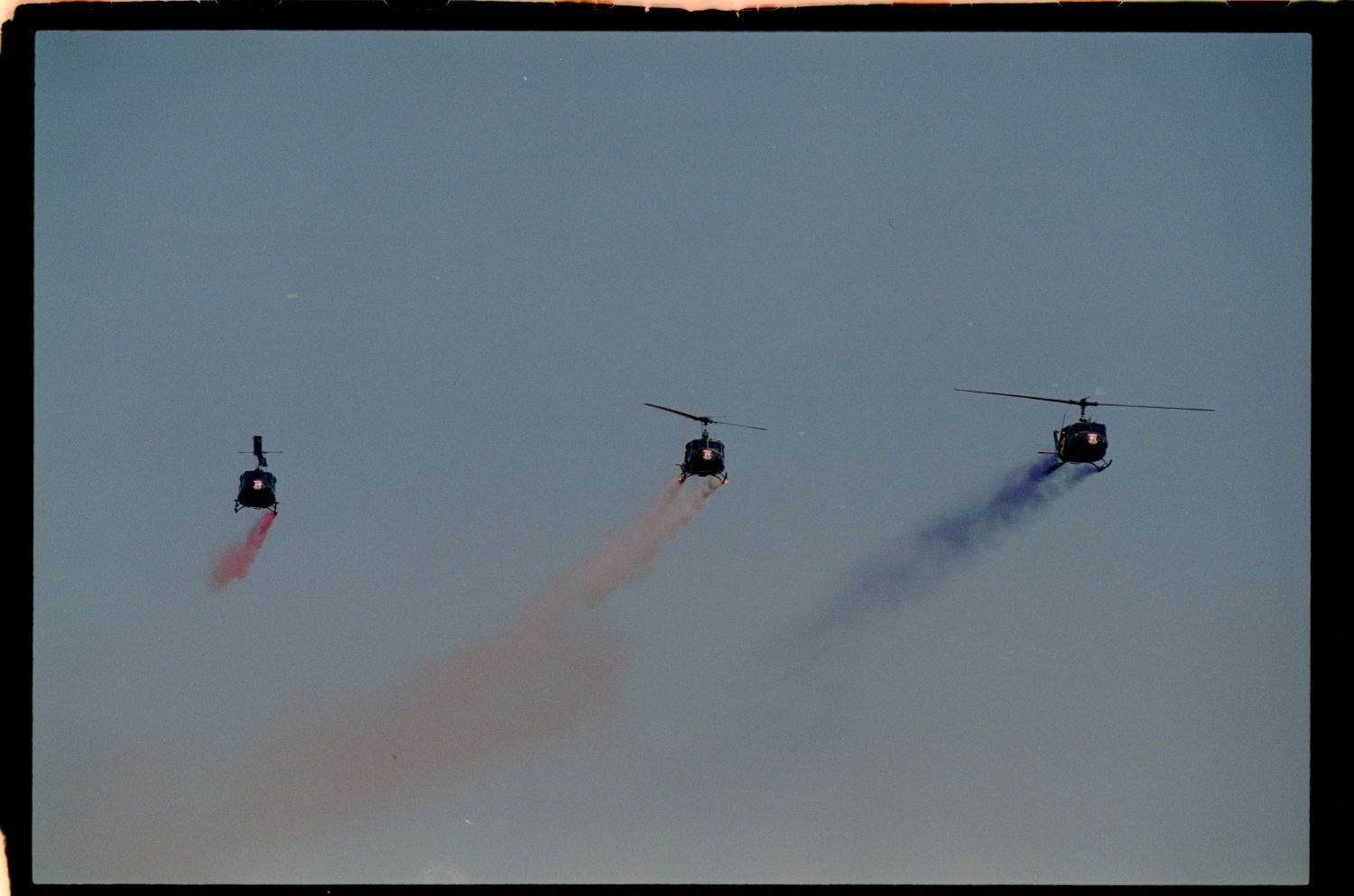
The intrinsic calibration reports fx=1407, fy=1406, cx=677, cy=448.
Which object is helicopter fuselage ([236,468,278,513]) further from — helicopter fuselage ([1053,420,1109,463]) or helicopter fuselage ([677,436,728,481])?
helicopter fuselage ([1053,420,1109,463])

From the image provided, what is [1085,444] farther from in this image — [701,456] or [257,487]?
[257,487]

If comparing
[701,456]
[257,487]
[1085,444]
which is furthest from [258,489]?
[1085,444]

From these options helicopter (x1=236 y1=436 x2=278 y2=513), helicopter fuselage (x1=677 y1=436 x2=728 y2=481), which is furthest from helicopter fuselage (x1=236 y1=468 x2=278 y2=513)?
helicopter fuselage (x1=677 y1=436 x2=728 y2=481)

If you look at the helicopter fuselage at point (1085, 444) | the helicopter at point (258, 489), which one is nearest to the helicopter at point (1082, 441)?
the helicopter fuselage at point (1085, 444)

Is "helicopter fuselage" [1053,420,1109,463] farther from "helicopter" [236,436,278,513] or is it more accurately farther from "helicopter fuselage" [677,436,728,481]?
"helicopter" [236,436,278,513]

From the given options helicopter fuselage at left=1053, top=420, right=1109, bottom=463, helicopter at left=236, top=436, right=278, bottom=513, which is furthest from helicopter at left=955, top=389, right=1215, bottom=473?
helicopter at left=236, top=436, right=278, bottom=513

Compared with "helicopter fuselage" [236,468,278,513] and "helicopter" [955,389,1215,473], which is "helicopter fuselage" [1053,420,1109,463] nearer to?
"helicopter" [955,389,1215,473]

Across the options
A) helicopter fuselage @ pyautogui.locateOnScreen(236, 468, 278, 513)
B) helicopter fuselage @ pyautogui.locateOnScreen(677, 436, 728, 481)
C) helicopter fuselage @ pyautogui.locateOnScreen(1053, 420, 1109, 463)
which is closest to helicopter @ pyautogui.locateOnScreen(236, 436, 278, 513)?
helicopter fuselage @ pyautogui.locateOnScreen(236, 468, 278, 513)

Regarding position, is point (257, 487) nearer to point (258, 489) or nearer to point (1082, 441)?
point (258, 489)

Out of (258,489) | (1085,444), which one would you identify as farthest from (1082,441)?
(258,489)

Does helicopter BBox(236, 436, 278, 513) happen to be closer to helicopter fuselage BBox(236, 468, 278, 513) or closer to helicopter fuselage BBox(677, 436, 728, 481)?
helicopter fuselage BBox(236, 468, 278, 513)

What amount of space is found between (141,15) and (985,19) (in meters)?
13.0

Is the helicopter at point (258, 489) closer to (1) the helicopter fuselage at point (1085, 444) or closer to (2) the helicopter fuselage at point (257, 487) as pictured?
(2) the helicopter fuselage at point (257, 487)
